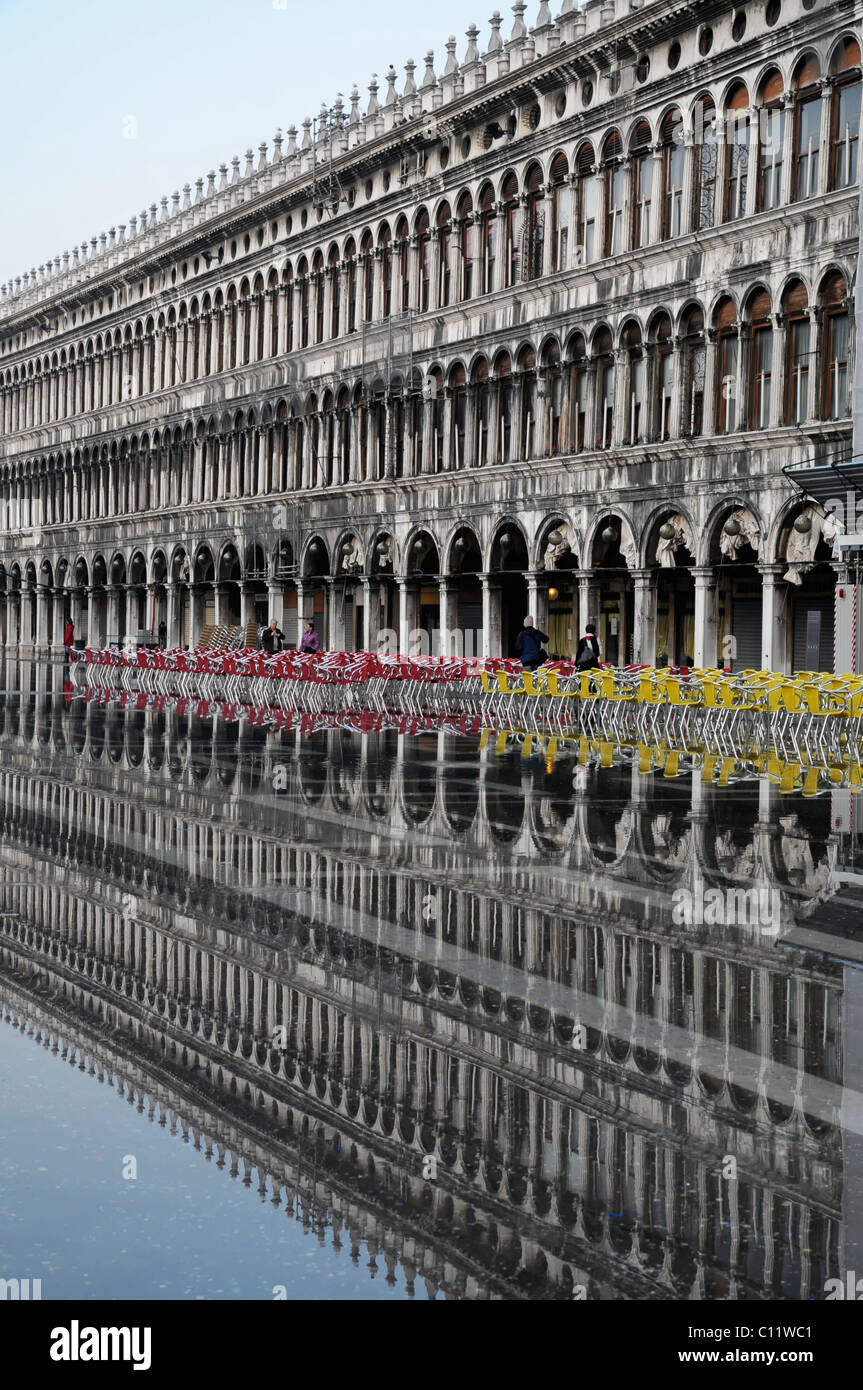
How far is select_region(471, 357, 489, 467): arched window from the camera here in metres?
48.6

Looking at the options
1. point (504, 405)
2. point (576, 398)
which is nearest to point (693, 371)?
point (576, 398)

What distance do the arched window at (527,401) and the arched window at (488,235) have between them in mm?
2636

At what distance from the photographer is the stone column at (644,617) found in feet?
133

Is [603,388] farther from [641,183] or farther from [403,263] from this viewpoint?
[403,263]

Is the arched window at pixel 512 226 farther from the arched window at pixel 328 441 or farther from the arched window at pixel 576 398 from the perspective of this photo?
the arched window at pixel 328 441

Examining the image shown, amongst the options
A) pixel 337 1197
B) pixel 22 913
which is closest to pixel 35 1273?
pixel 337 1197

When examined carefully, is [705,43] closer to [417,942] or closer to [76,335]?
[417,942]

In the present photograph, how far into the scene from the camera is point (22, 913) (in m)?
10.4

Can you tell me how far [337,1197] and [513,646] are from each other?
146 ft

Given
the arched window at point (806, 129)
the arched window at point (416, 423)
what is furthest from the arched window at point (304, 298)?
the arched window at point (806, 129)

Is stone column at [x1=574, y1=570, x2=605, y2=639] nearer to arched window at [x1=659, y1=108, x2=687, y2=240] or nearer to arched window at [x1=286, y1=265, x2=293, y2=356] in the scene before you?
arched window at [x1=659, y1=108, x2=687, y2=240]

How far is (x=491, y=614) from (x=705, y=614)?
10490 mm
